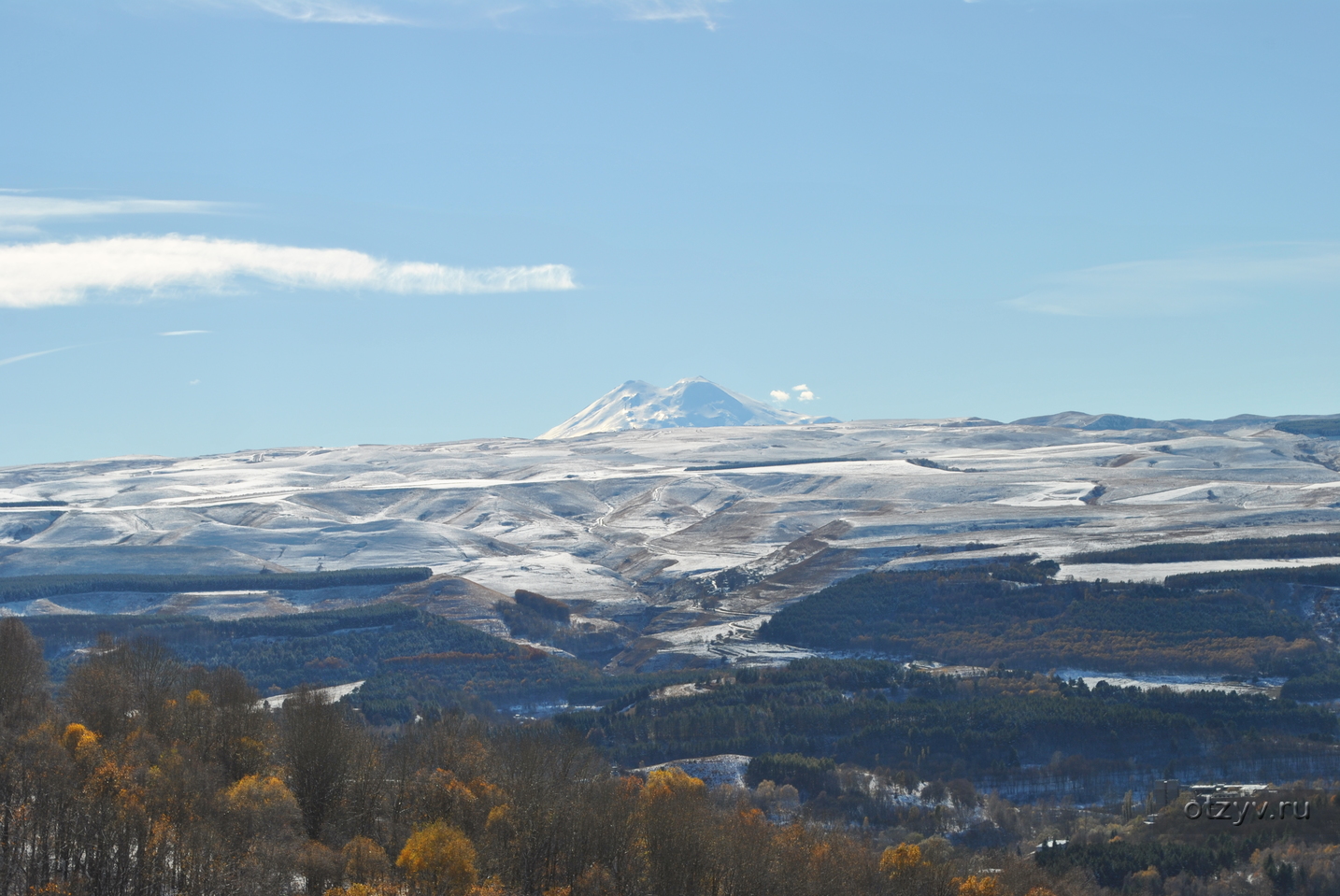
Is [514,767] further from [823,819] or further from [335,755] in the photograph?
[823,819]

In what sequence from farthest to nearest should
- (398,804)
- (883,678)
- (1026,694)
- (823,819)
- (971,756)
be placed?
1. (883,678)
2. (1026,694)
3. (971,756)
4. (823,819)
5. (398,804)

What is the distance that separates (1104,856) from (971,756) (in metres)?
43.9

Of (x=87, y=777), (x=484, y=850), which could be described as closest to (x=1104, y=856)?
(x=484, y=850)

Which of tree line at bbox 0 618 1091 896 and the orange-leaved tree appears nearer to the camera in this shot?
the orange-leaved tree

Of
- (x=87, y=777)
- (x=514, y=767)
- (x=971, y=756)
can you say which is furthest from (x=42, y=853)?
(x=971, y=756)

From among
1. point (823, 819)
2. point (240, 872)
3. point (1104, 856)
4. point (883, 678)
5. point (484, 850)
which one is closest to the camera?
point (240, 872)

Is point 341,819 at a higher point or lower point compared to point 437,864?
lower

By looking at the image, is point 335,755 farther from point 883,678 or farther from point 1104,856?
point 883,678

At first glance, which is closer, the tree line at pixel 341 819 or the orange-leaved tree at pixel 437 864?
the orange-leaved tree at pixel 437 864

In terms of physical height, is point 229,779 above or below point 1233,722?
above

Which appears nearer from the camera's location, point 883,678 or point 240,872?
point 240,872

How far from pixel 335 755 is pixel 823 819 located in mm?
54749

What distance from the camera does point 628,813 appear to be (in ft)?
300

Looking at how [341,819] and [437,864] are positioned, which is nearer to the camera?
[437,864]
